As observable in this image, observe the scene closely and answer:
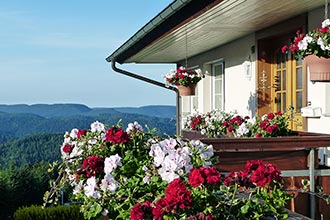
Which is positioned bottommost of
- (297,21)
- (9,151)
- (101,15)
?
(9,151)

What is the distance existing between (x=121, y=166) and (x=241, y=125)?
10.5 ft

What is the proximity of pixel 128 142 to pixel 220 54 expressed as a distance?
20.6ft

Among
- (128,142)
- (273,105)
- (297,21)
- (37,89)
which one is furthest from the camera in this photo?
(37,89)

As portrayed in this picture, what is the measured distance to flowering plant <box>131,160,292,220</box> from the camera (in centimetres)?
174

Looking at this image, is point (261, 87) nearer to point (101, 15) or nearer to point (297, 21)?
point (297, 21)

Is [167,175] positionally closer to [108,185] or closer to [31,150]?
[108,185]

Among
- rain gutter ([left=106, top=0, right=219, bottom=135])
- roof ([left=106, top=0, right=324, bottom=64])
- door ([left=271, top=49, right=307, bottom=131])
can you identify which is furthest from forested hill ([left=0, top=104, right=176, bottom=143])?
door ([left=271, top=49, right=307, bottom=131])

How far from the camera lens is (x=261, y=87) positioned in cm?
684

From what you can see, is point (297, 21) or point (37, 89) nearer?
point (297, 21)

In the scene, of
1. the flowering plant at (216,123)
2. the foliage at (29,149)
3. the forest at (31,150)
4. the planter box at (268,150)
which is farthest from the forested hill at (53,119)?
the planter box at (268,150)

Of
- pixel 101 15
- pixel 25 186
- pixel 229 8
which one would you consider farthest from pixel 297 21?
pixel 101 15

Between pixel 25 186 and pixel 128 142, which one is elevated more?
pixel 128 142

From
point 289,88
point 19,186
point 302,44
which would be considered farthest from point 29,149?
point 302,44

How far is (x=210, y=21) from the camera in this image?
574 cm
